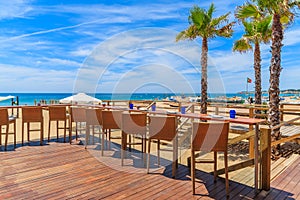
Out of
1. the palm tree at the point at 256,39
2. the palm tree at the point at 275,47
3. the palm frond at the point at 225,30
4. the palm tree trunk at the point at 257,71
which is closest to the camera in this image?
the palm tree at the point at 275,47

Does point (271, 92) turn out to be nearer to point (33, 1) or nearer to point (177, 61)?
point (177, 61)

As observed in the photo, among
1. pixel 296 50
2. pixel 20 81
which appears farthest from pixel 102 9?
pixel 20 81

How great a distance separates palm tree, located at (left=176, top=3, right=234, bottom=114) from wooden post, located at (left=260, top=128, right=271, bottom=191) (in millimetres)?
5405

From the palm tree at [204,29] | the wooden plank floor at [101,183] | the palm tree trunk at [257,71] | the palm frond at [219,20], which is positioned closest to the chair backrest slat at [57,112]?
the wooden plank floor at [101,183]

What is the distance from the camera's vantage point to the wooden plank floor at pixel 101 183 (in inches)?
98.3

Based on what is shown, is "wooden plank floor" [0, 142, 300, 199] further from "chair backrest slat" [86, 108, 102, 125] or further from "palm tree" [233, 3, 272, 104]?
"palm tree" [233, 3, 272, 104]

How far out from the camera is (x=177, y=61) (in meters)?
9.30

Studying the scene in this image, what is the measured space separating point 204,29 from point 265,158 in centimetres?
609

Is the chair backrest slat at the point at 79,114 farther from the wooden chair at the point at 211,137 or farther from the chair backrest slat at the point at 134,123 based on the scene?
the wooden chair at the point at 211,137

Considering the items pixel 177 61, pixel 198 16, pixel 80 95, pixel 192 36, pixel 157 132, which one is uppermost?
pixel 198 16

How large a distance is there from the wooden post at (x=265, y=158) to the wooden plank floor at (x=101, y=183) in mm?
131

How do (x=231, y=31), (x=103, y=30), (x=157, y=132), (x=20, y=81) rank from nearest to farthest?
(x=157, y=132)
(x=231, y=31)
(x=103, y=30)
(x=20, y=81)

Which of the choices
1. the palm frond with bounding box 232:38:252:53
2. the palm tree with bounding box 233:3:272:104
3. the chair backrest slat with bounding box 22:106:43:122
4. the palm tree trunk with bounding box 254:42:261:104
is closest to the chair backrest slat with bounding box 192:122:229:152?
the chair backrest slat with bounding box 22:106:43:122

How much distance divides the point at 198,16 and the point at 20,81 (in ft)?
80.0
